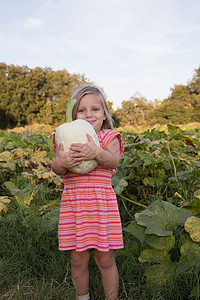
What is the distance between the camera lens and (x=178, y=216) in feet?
6.18

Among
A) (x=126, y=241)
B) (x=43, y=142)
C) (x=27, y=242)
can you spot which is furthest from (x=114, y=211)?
(x=43, y=142)

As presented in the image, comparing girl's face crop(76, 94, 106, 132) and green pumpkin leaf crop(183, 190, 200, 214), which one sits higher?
girl's face crop(76, 94, 106, 132)

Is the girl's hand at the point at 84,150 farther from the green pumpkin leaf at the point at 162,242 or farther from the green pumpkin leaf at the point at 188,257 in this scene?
the green pumpkin leaf at the point at 188,257

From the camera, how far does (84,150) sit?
1.43 meters

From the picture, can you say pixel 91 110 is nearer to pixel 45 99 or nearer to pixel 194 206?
pixel 194 206

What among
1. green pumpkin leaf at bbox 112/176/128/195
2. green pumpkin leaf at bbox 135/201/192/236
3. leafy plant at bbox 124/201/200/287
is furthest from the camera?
green pumpkin leaf at bbox 112/176/128/195

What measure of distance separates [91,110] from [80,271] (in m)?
0.98

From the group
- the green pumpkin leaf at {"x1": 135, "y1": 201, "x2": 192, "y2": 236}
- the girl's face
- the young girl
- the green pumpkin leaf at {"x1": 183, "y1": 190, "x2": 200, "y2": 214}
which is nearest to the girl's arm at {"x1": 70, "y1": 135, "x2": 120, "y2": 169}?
the young girl

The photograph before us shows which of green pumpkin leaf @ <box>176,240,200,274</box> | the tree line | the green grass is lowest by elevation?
the green grass

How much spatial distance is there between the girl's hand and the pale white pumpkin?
24 mm

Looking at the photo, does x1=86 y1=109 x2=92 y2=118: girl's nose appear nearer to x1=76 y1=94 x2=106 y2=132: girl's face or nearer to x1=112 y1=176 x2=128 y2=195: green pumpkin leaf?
x1=76 y1=94 x2=106 y2=132: girl's face

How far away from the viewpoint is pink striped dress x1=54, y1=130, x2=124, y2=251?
1.53 m

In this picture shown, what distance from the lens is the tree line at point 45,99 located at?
33.6m

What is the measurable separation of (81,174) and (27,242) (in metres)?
0.89
